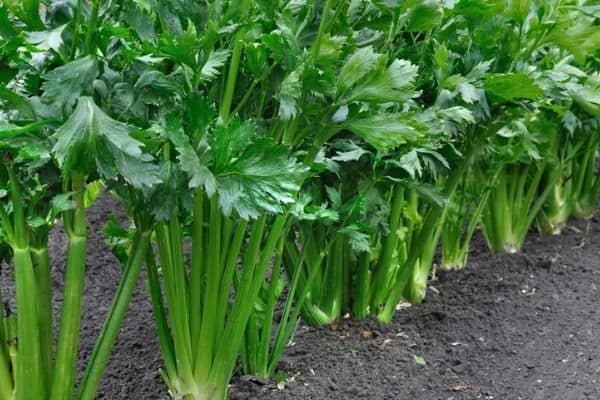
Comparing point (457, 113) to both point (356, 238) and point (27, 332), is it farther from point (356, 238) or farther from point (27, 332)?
point (27, 332)

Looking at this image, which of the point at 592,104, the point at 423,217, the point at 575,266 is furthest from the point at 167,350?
the point at 575,266

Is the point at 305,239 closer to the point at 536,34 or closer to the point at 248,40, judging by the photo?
the point at 248,40

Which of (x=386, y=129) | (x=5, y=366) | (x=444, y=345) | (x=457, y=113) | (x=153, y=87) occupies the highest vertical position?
(x=153, y=87)

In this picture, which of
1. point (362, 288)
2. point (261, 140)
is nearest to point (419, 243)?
point (362, 288)

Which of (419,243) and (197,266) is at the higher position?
(197,266)

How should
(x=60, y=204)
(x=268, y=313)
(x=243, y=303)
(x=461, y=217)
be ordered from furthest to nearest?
(x=461, y=217) < (x=268, y=313) < (x=243, y=303) < (x=60, y=204)

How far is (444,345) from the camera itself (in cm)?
235

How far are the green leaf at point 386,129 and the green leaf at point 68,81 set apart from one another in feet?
1.86

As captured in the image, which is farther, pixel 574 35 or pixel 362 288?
pixel 362 288

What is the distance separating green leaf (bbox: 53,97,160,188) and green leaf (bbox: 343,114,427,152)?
51 centimetres

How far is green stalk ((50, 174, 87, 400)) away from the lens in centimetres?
149

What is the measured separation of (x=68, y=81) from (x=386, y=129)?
656 mm

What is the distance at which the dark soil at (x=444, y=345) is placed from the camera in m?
2.04

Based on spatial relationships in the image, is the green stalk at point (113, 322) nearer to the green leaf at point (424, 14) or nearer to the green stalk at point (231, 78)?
the green stalk at point (231, 78)
